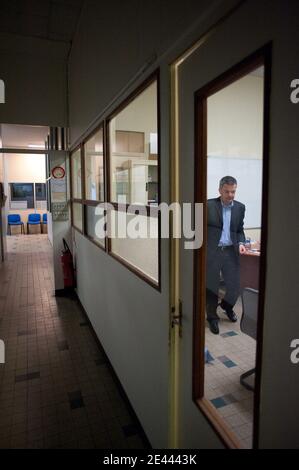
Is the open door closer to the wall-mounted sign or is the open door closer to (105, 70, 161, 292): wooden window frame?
(105, 70, 161, 292): wooden window frame

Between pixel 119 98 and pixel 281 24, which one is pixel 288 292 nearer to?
pixel 281 24

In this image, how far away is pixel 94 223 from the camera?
3.68 meters

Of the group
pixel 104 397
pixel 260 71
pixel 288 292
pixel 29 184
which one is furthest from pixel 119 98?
pixel 29 184

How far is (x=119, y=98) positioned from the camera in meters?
2.30

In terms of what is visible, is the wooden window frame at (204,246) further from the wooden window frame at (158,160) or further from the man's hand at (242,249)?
the man's hand at (242,249)

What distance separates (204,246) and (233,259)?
0.58 meters

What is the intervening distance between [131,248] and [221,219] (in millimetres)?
824

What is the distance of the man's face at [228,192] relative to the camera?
1.98 meters

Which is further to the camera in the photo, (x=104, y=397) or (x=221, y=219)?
(x=104, y=397)

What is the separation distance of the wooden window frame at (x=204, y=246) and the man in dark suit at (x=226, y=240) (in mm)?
167

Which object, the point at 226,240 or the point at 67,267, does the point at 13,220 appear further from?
the point at 226,240

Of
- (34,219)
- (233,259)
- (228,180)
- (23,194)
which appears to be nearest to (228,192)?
(228,180)

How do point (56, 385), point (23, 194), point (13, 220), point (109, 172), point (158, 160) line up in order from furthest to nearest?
1. point (23, 194)
2. point (13, 220)
3. point (56, 385)
4. point (109, 172)
5. point (158, 160)
